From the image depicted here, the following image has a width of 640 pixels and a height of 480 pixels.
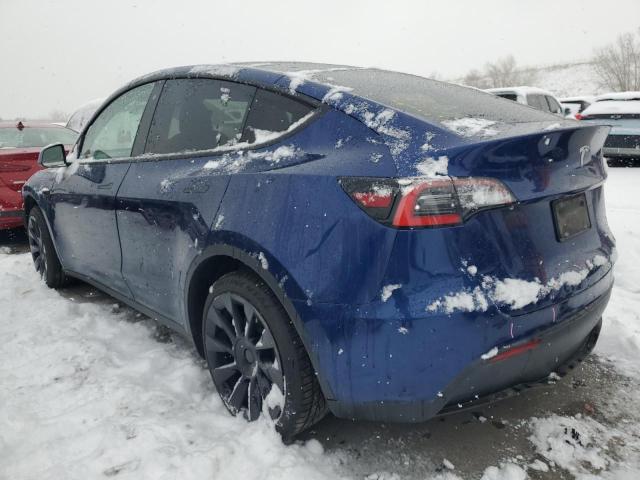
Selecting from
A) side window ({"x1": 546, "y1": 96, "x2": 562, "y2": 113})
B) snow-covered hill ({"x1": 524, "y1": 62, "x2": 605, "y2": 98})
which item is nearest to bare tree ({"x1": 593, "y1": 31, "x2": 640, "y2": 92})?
snow-covered hill ({"x1": 524, "y1": 62, "x2": 605, "y2": 98})

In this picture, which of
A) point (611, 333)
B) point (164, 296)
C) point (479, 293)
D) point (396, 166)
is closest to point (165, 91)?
point (164, 296)

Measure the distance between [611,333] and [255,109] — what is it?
239 cm

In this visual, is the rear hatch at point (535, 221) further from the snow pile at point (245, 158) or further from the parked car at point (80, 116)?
the parked car at point (80, 116)

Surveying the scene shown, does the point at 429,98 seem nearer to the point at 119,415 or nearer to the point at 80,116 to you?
the point at 119,415

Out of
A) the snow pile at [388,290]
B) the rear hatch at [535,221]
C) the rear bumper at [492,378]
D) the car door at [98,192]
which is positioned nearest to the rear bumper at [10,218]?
the car door at [98,192]

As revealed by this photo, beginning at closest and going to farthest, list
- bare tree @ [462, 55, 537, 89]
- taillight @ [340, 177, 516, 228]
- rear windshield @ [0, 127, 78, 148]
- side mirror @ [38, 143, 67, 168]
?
taillight @ [340, 177, 516, 228] → side mirror @ [38, 143, 67, 168] → rear windshield @ [0, 127, 78, 148] → bare tree @ [462, 55, 537, 89]

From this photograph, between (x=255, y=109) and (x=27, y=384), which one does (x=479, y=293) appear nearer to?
(x=255, y=109)

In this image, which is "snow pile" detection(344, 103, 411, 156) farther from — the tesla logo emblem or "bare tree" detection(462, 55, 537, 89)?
"bare tree" detection(462, 55, 537, 89)

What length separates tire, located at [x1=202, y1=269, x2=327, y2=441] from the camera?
1856 millimetres

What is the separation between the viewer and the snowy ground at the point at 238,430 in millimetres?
1912

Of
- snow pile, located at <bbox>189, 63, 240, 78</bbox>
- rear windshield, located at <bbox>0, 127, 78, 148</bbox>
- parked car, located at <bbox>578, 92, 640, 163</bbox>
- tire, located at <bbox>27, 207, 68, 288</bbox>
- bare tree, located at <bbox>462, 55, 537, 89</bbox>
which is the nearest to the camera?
snow pile, located at <bbox>189, 63, 240, 78</bbox>

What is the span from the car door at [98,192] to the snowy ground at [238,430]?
588 mm

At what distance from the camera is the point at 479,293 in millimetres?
1543

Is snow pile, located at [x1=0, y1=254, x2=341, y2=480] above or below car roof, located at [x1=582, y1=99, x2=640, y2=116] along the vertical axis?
below
